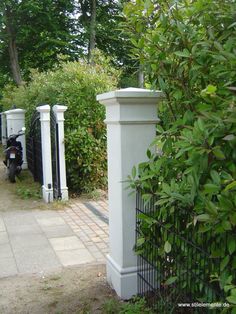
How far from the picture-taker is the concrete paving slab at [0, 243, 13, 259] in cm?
403

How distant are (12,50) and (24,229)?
16818mm

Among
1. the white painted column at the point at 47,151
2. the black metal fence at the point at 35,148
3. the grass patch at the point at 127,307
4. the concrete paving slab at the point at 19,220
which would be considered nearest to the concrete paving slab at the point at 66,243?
the concrete paving slab at the point at 19,220

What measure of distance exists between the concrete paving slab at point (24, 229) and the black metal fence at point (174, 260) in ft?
7.57

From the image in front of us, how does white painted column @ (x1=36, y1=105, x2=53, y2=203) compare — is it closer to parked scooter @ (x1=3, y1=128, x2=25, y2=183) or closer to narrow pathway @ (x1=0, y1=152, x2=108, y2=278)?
narrow pathway @ (x1=0, y1=152, x2=108, y2=278)

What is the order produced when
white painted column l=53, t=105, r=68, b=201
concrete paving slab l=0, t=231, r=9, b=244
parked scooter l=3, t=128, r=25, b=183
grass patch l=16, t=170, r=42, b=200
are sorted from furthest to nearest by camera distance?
parked scooter l=3, t=128, r=25, b=183
grass patch l=16, t=170, r=42, b=200
white painted column l=53, t=105, r=68, b=201
concrete paving slab l=0, t=231, r=9, b=244

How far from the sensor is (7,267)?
146 inches

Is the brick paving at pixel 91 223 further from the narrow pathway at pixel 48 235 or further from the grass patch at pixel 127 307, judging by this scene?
the grass patch at pixel 127 307

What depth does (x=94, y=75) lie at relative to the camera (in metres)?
6.89

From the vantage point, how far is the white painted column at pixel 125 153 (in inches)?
109

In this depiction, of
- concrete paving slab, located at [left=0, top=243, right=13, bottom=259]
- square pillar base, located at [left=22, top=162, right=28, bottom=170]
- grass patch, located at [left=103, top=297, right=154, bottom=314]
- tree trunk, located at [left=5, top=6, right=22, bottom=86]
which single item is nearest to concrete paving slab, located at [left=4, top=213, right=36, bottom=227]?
concrete paving slab, located at [left=0, top=243, right=13, bottom=259]

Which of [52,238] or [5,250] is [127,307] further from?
[52,238]

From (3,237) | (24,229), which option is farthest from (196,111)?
(24,229)

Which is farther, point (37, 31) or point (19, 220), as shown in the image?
point (37, 31)

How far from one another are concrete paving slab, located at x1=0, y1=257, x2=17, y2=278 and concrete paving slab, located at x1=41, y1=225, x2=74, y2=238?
0.83 m
